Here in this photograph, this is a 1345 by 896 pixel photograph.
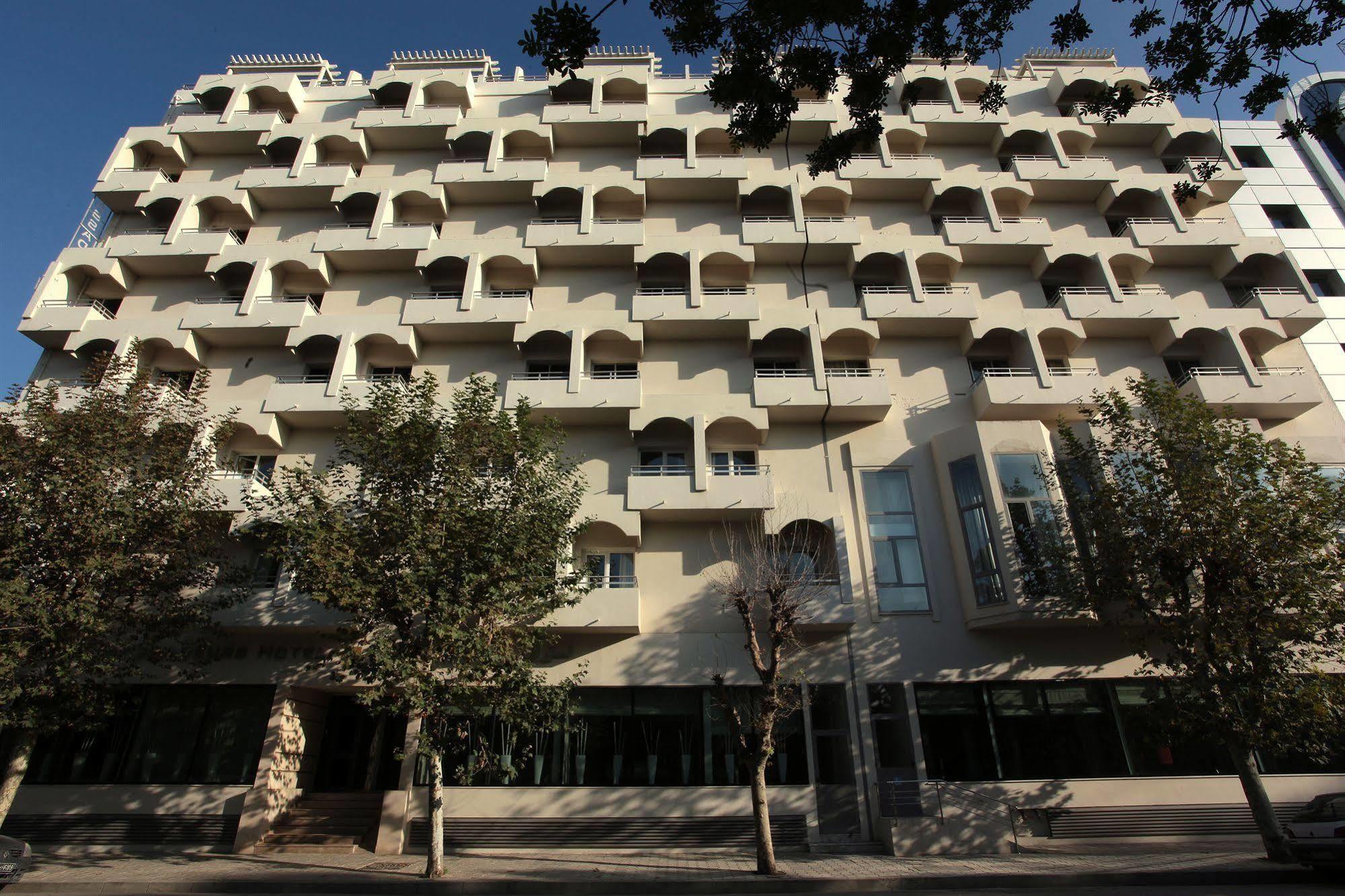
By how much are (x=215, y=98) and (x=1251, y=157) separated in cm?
4862

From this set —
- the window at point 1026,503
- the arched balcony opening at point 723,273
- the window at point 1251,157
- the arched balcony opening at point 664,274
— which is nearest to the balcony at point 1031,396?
the window at point 1026,503

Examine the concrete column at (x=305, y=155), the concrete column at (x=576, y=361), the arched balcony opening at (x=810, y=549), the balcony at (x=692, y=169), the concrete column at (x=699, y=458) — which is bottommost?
the arched balcony opening at (x=810, y=549)

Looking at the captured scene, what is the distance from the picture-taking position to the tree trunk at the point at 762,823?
13430 mm

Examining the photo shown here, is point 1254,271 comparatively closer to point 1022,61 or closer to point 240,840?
point 1022,61

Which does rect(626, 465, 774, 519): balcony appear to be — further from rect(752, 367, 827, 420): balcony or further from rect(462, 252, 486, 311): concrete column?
rect(462, 252, 486, 311): concrete column

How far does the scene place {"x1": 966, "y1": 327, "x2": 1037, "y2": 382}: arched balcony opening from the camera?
75.5ft

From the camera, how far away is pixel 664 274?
82.8 ft

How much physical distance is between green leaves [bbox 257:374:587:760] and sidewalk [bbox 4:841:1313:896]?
3.03m

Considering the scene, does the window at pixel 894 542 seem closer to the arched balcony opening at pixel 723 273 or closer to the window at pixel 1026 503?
the window at pixel 1026 503

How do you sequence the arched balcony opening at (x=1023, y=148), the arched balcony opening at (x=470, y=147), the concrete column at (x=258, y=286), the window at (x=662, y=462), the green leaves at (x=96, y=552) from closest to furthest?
the green leaves at (x=96, y=552), the window at (x=662, y=462), the concrete column at (x=258, y=286), the arched balcony opening at (x=1023, y=148), the arched balcony opening at (x=470, y=147)

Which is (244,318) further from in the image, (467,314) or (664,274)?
(664,274)

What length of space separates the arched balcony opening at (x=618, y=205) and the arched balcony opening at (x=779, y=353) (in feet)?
24.9

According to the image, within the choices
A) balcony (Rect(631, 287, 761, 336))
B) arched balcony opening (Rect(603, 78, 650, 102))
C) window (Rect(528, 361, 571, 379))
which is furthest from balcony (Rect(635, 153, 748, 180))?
window (Rect(528, 361, 571, 379))

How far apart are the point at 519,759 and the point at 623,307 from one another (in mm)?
15092
